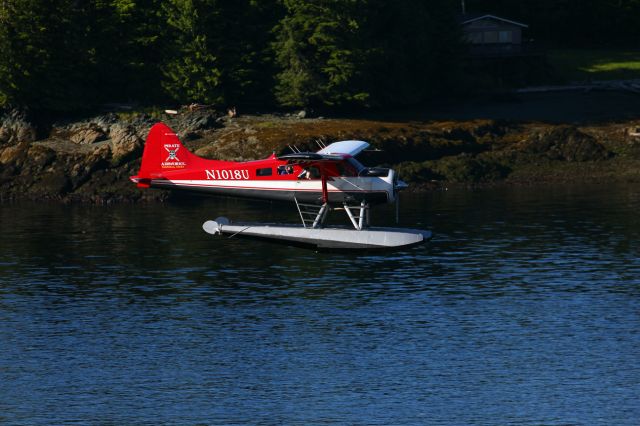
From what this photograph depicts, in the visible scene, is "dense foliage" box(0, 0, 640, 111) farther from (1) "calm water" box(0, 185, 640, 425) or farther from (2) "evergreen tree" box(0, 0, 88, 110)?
(1) "calm water" box(0, 185, 640, 425)

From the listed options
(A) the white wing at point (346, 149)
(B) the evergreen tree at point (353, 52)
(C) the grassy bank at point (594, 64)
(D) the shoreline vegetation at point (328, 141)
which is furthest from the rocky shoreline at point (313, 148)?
(A) the white wing at point (346, 149)

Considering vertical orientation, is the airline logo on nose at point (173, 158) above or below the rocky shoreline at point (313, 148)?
above

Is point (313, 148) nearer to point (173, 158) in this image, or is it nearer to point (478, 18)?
point (173, 158)

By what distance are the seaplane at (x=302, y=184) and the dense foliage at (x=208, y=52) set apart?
33.4 meters

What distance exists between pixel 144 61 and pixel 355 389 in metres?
56.3

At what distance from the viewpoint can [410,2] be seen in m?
94.8

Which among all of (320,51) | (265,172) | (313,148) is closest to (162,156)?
(265,172)

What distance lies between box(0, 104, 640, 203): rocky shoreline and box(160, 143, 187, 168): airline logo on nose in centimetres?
2577

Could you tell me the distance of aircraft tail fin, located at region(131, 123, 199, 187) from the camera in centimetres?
5534

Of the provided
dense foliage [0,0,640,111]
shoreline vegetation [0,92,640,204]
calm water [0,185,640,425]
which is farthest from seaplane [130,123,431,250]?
dense foliage [0,0,640,111]

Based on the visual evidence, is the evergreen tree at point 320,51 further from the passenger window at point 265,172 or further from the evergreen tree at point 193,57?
the passenger window at point 265,172

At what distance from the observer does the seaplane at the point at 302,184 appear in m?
51.2

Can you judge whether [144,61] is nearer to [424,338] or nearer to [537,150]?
[537,150]

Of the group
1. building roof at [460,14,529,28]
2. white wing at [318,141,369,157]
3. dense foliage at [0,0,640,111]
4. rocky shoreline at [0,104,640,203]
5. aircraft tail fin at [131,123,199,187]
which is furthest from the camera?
building roof at [460,14,529,28]
